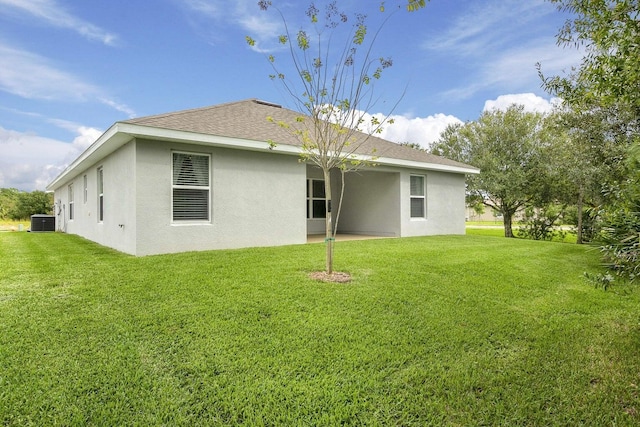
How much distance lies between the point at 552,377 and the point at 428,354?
3.69 feet

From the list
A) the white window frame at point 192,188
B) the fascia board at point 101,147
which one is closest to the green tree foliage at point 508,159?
the white window frame at point 192,188

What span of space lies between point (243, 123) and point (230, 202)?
106 inches

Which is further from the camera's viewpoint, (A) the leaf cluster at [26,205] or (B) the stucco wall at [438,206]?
(A) the leaf cluster at [26,205]

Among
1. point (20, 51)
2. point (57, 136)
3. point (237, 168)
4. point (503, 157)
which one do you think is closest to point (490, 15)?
point (237, 168)

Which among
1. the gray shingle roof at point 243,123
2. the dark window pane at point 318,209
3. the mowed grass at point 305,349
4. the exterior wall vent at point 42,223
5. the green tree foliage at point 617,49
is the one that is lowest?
the mowed grass at point 305,349

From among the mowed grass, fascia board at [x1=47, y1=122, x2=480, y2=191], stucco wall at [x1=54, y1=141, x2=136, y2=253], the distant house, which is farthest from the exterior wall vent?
the mowed grass

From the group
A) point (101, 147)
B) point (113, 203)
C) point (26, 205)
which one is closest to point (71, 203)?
point (113, 203)

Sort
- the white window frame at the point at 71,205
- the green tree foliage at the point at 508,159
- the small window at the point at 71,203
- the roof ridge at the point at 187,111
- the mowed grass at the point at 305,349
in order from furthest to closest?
1. the green tree foliage at the point at 508,159
2. the small window at the point at 71,203
3. the white window frame at the point at 71,205
4. the roof ridge at the point at 187,111
5. the mowed grass at the point at 305,349

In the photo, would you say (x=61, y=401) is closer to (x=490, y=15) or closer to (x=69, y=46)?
(x=490, y=15)

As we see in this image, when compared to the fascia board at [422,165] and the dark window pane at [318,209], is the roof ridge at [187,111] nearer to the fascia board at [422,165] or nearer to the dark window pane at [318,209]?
the dark window pane at [318,209]

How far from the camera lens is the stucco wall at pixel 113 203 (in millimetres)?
8266

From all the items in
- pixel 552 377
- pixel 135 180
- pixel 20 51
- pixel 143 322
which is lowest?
pixel 552 377

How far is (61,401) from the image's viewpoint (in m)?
2.65

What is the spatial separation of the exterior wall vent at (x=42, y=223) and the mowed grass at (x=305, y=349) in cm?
1588
